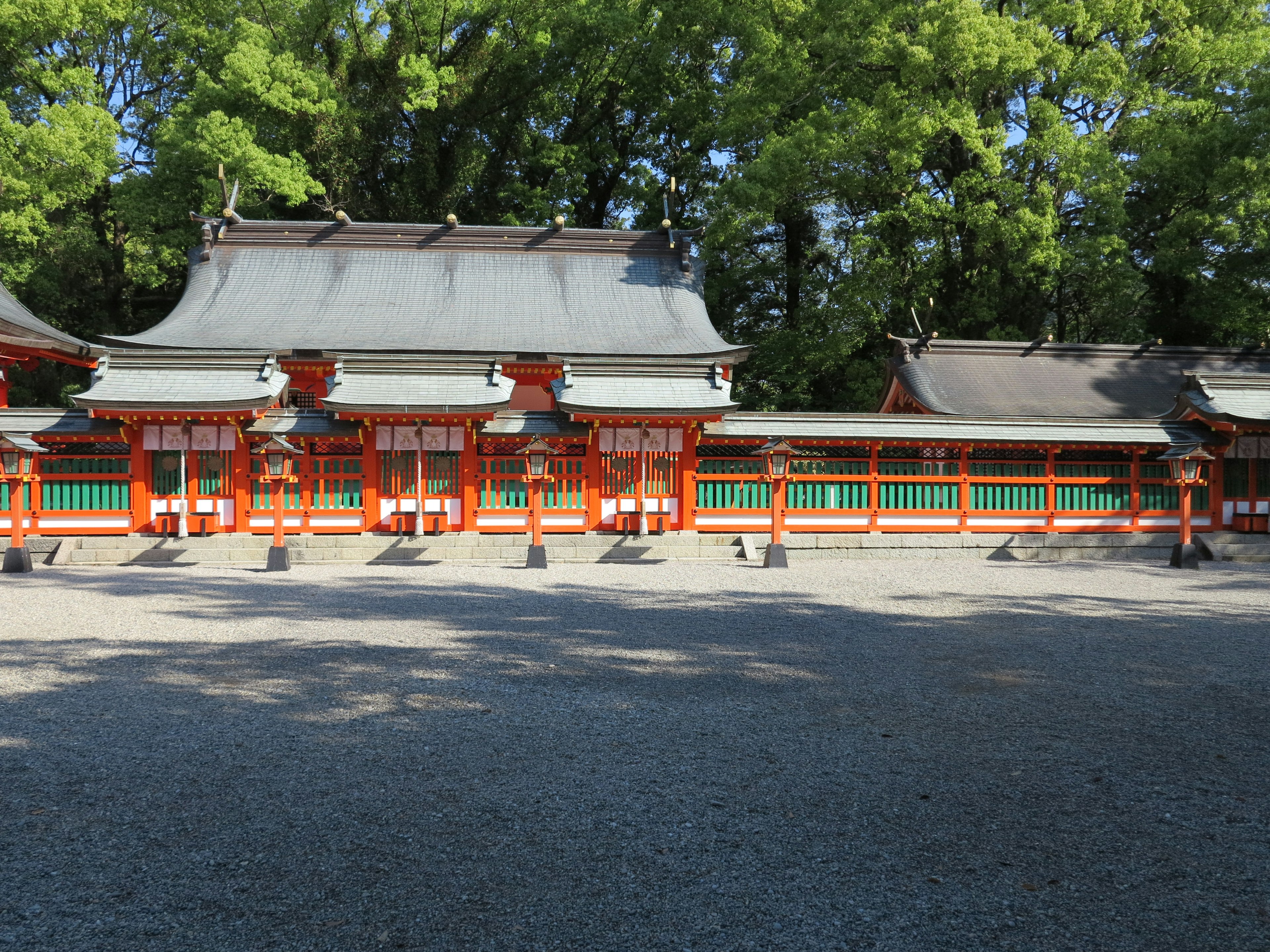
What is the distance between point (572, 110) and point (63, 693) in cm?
2893

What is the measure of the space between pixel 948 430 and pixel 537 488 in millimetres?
7177

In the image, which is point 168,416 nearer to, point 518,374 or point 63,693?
point 518,374

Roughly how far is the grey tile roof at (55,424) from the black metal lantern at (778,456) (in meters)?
10.5

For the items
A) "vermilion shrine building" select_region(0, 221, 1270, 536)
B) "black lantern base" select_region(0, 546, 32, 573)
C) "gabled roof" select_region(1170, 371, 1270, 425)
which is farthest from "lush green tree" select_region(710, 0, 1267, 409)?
"black lantern base" select_region(0, 546, 32, 573)

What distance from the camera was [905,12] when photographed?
2188cm

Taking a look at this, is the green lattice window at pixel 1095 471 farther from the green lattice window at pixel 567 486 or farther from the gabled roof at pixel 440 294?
the green lattice window at pixel 567 486

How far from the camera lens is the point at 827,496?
15453 millimetres

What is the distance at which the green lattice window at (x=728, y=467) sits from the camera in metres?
15.4

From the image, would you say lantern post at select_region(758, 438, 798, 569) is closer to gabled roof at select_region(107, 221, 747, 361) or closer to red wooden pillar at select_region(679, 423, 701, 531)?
red wooden pillar at select_region(679, 423, 701, 531)

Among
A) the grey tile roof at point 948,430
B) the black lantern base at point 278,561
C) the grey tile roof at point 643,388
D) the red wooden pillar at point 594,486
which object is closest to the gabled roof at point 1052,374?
the grey tile roof at point 948,430

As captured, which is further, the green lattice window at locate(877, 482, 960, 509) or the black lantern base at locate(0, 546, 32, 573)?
the green lattice window at locate(877, 482, 960, 509)

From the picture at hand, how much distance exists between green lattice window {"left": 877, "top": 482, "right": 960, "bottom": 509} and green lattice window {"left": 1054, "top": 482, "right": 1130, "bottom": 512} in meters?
1.86

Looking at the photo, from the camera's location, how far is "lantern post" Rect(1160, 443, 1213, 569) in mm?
13625

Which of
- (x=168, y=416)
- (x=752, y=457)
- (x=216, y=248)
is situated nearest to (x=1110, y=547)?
(x=752, y=457)
